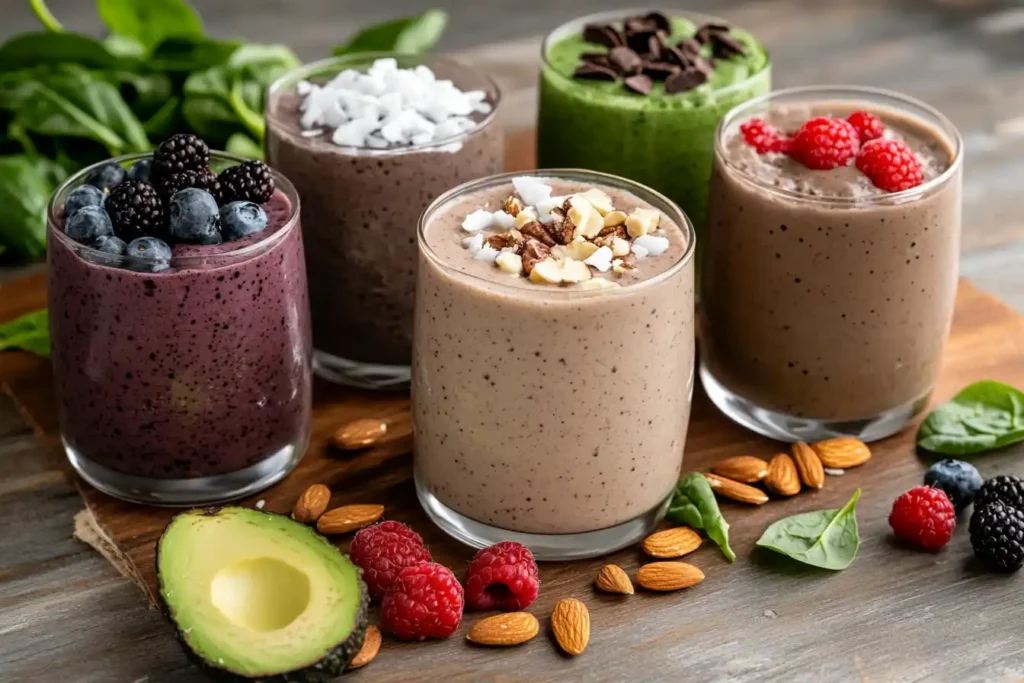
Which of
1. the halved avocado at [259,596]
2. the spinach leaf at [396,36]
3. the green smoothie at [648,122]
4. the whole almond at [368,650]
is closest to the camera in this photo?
the halved avocado at [259,596]

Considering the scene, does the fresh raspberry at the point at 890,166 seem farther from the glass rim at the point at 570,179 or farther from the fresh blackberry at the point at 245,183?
the fresh blackberry at the point at 245,183

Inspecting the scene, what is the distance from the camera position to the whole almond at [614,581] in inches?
71.6

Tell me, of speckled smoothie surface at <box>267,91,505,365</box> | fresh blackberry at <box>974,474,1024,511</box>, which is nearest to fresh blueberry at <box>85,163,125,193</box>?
speckled smoothie surface at <box>267,91,505,365</box>

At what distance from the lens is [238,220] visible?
1.84 metres

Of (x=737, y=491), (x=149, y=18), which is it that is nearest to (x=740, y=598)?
(x=737, y=491)

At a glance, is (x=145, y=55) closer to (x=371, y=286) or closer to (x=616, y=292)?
(x=371, y=286)

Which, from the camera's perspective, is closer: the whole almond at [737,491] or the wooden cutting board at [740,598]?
the wooden cutting board at [740,598]

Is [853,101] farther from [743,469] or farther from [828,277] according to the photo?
[743,469]

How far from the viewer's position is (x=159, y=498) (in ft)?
6.48

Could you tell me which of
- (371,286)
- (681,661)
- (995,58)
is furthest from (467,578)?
(995,58)

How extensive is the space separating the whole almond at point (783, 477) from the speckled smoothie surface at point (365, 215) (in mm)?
605

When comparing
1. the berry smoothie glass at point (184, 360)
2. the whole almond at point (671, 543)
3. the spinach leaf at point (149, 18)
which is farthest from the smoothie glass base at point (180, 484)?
the spinach leaf at point (149, 18)

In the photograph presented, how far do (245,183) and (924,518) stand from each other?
1.01 metres

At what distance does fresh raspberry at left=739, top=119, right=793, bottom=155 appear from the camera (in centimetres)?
208
